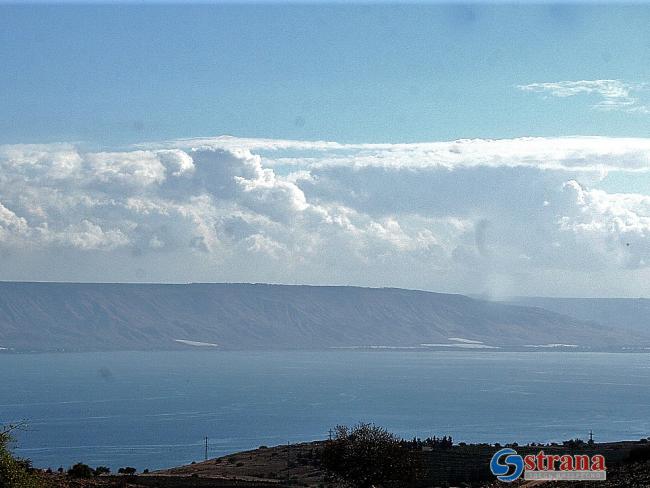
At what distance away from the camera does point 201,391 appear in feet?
638

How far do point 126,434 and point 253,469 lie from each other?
227 feet

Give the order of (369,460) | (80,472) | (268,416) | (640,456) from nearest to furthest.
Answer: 1. (369,460)
2. (80,472)
3. (640,456)
4. (268,416)

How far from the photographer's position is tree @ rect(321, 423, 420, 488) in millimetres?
40094

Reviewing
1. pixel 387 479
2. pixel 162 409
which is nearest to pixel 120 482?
pixel 387 479

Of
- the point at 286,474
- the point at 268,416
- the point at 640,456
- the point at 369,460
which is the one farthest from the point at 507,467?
the point at 268,416

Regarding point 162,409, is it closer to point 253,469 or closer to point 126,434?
point 126,434

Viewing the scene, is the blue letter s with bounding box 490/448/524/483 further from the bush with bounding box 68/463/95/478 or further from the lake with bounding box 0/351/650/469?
the lake with bounding box 0/351/650/469

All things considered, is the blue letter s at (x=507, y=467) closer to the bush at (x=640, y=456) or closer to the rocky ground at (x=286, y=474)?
the rocky ground at (x=286, y=474)

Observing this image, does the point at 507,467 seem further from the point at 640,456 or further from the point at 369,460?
the point at 369,460

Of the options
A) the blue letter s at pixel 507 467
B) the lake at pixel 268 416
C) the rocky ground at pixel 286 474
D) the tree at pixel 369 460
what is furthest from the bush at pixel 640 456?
the lake at pixel 268 416

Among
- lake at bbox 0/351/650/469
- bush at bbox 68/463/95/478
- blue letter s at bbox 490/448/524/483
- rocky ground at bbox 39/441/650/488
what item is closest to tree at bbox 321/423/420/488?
rocky ground at bbox 39/441/650/488

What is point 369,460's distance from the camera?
4006 centimetres

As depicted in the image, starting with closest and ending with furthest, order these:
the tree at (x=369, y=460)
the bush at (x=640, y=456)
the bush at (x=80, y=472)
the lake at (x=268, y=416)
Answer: the tree at (x=369, y=460) → the bush at (x=640, y=456) → the bush at (x=80, y=472) → the lake at (x=268, y=416)

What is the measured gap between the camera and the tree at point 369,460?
132 feet
